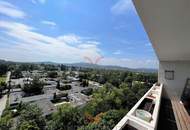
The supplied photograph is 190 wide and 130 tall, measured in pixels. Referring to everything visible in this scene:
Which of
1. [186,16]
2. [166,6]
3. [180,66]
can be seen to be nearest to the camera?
[166,6]

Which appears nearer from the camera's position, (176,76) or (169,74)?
(176,76)

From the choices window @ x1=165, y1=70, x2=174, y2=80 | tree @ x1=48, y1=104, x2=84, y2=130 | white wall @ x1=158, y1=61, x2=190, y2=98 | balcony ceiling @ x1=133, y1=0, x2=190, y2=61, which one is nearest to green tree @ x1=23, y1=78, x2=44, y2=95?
tree @ x1=48, y1=104, x2=84, y2=130

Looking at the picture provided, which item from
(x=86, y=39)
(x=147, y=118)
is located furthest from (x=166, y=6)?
(x=86, y=39)

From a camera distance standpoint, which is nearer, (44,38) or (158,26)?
(158,26)

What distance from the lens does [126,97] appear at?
48.7 ft

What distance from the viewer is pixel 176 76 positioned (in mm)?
5012

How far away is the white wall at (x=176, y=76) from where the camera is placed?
4789mm

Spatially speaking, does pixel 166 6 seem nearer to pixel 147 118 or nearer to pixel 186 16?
pixel 186 16

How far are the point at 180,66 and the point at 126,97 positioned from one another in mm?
10800

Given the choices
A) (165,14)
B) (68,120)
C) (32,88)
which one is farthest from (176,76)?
(32,88)

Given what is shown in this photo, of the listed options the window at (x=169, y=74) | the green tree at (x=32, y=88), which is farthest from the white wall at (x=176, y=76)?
the green tree at (x=32, y=88)

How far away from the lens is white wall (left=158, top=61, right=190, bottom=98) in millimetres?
4789

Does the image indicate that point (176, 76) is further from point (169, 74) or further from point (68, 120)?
point (68, 120)

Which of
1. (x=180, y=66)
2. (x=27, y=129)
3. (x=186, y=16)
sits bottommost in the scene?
(x=27, y=129)
